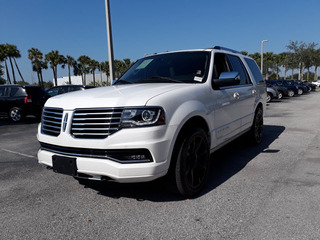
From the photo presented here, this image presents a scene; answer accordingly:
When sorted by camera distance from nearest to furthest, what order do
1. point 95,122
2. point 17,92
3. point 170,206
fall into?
point 95,122, point 170,206, point 17,92

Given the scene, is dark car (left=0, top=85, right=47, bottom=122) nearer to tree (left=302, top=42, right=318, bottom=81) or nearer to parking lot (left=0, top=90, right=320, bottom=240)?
parking lot (left=0, top=90, right=320, bottom=240)

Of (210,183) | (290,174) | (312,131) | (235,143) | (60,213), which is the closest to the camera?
(60,213)

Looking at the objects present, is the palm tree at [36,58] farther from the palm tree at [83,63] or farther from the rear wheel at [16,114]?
the rear wheel at [16,114]

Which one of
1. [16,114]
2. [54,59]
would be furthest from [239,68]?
[54,59]

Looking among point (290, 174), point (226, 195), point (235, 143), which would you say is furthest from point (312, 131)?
point (226, 195)

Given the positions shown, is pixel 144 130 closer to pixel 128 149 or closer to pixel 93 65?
pixel 128 149

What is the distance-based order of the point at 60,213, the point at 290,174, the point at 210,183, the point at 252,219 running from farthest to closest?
the point at 290,174 < the point at 210,183 < the point at 60,213 < the point at 252,219

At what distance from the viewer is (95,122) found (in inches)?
108

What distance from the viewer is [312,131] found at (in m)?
7.41

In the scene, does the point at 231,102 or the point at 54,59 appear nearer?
the point at 231,102

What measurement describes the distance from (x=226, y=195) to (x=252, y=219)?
1.97 ft

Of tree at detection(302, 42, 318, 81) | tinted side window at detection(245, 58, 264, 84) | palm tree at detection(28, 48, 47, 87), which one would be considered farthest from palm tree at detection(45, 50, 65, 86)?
tinted side window at detection(245, 58, 264, 84)

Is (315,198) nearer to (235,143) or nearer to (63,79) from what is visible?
(235,143)

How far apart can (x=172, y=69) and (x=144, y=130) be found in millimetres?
1628
